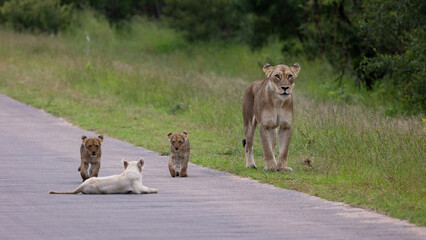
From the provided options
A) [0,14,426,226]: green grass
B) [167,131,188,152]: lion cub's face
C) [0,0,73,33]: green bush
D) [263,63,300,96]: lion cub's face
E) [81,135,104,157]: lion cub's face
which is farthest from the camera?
[0,0,73,33]: green bush

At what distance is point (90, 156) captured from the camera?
42.5 feet

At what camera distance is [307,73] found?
33.7 m

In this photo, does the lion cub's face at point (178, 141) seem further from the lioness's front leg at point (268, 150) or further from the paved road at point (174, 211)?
the lioness's front leg at point (268, 150)

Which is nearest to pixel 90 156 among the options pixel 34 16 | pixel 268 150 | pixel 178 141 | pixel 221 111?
pixel 178 141

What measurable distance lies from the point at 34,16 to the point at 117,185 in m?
36.5

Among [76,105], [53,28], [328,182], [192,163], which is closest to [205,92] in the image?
[76,105]

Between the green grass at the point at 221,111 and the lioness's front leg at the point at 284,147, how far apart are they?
0.64 ft

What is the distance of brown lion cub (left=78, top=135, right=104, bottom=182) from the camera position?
12.9 metres

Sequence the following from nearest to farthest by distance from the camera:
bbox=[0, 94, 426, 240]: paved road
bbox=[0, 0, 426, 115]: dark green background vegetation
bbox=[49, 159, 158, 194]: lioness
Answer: bbox=[0, 94, 426, 240]: paved road < bbox=[49, 159, 158, 194]: lioness < bbox=[0, 0, 426, 115]: dark green background vegetation

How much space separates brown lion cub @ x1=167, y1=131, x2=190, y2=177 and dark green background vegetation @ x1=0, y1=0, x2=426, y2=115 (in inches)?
367

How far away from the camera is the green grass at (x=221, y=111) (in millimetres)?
13070

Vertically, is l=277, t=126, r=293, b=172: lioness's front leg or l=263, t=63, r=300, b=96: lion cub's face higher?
l=263, t=63, r=300, b=96: lion cub's face

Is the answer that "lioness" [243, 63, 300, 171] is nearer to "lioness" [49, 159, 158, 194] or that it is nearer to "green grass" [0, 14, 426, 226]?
"green grass" [0, 14, 426, 226]

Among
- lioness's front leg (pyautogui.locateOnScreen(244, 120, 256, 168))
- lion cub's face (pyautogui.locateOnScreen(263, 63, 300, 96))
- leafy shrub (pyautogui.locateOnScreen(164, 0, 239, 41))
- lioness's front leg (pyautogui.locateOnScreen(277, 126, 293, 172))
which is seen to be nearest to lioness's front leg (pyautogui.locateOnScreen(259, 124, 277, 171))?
lioness's front leg (pyautogui.locateOnScreen(277, 126, 293, 172))
